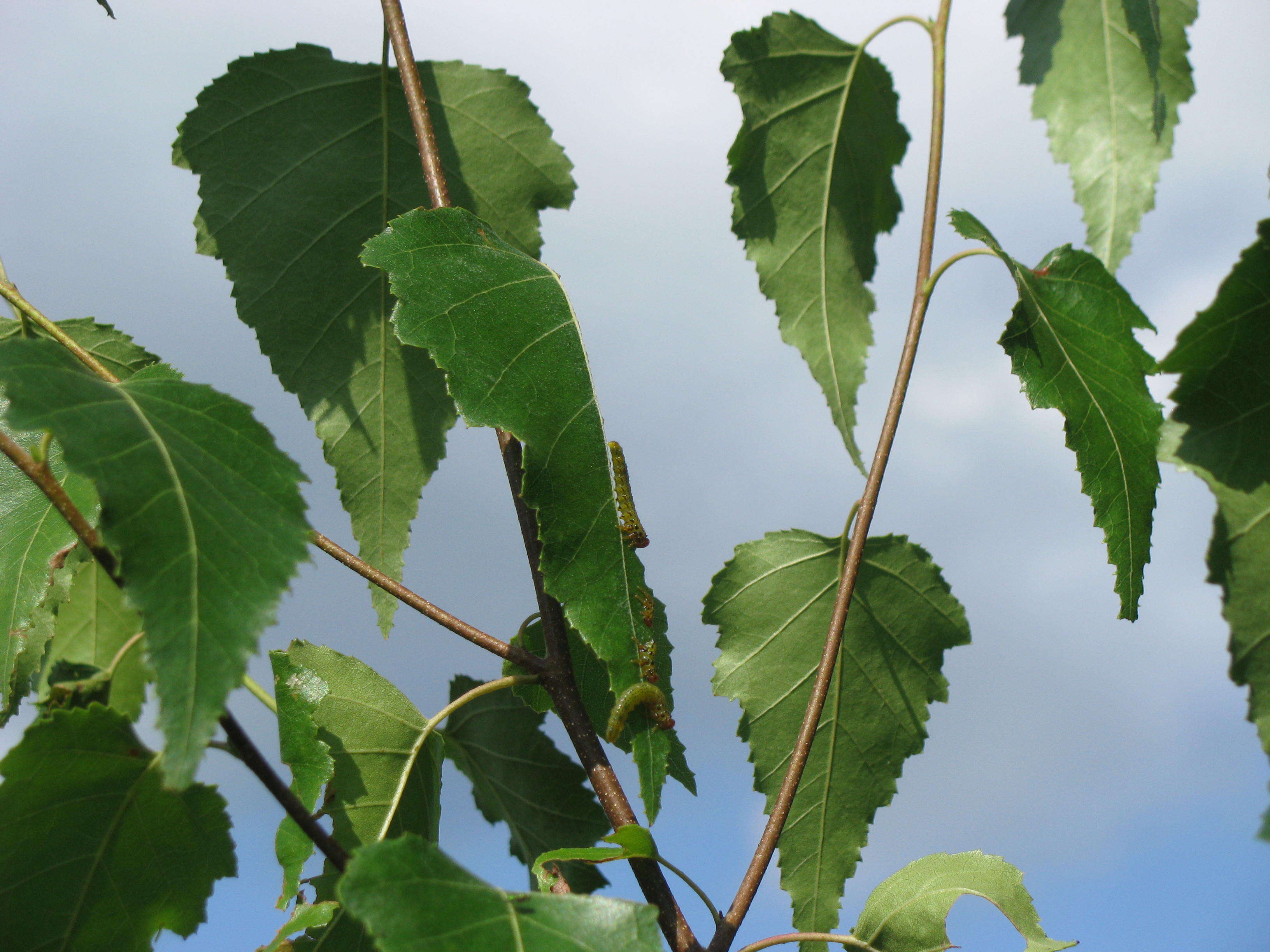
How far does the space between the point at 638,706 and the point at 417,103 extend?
19.9 inches

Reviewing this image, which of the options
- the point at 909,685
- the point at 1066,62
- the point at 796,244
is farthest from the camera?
the point at 1066,62

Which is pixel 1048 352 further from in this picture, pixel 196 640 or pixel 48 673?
pixel 48 673

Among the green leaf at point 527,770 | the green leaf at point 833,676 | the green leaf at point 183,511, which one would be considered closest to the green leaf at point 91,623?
the green leaf at point 527,770

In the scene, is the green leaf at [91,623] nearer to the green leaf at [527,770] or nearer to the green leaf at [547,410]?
the green leaf at [527,770]

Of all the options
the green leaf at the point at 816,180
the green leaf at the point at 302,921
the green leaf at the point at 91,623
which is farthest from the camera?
the green leaf at the point at 816,180

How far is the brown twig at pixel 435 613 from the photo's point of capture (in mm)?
673

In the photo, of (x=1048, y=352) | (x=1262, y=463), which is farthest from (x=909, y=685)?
(x=1262, y=463)

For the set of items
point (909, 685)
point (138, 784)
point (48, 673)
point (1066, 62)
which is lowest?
point (138, 784)

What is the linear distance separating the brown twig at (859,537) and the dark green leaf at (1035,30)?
0.33 meters

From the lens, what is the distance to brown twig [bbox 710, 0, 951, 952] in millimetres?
637

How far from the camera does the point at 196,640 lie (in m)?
0.39

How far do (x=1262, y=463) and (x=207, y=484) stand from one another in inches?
21.3

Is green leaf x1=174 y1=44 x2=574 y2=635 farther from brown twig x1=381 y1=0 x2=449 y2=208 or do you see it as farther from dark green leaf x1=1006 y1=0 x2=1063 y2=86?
dark green leaf x1=1006 y1=0 x2=1063 y2=86

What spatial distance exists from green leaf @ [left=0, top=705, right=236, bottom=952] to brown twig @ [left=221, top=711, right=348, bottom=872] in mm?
106
